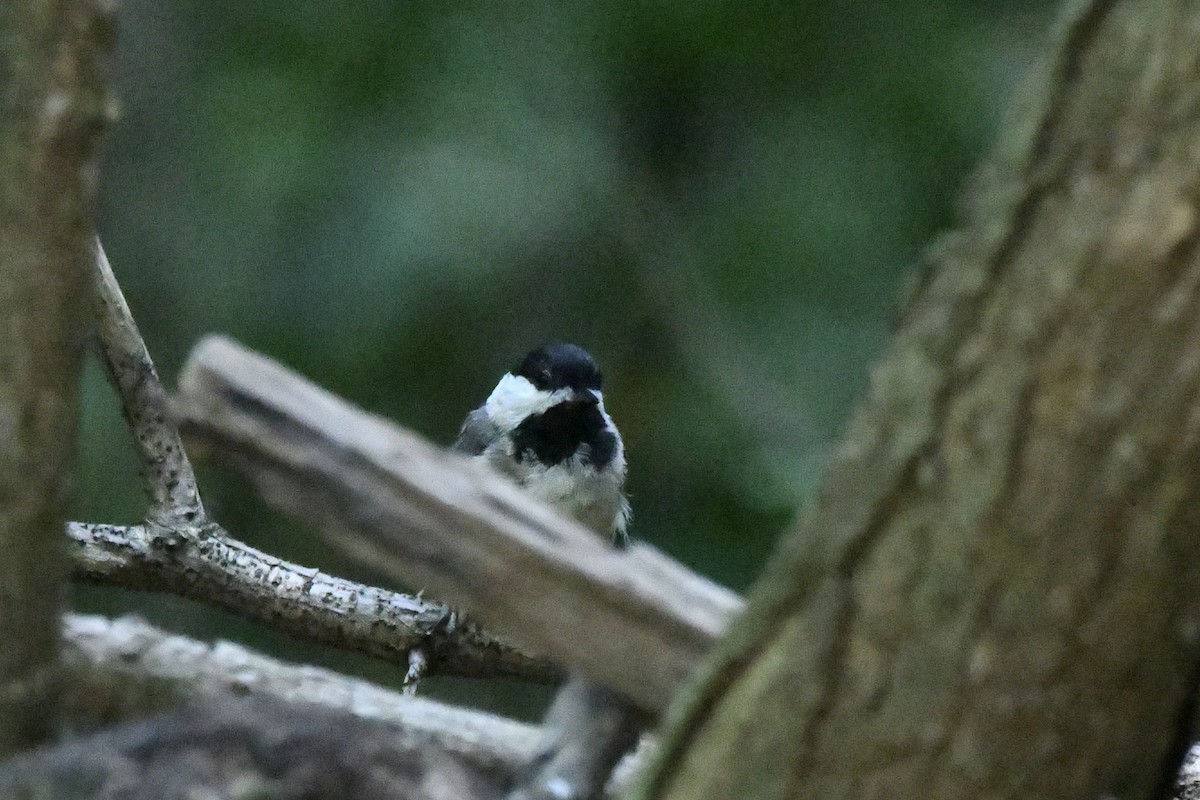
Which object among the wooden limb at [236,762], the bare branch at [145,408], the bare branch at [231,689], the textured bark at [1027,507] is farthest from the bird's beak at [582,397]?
the textured bark at [1027,507]

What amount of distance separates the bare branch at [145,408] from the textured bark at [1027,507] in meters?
0.65

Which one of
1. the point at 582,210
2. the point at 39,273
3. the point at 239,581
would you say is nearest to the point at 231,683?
the point at 39,273

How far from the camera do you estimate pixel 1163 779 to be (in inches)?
28.1

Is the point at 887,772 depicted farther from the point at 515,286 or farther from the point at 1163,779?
the point at 515,286

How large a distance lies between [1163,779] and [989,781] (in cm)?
11

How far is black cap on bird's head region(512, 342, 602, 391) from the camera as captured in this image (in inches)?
94.8

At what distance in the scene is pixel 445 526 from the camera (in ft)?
2.37

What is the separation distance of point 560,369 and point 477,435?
0.54ft

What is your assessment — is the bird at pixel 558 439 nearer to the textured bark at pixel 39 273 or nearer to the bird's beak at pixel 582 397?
the bird's beak at pixel 582 397

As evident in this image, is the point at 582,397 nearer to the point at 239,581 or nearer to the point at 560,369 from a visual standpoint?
the point at 560,369

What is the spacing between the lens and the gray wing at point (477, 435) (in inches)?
94.3

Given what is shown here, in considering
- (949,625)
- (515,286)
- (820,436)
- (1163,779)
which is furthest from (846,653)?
(515,286)

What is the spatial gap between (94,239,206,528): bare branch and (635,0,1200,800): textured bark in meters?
0.65

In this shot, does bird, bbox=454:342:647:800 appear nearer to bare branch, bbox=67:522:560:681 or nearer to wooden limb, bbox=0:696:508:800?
bare branch, bbox=67:522:560:681
